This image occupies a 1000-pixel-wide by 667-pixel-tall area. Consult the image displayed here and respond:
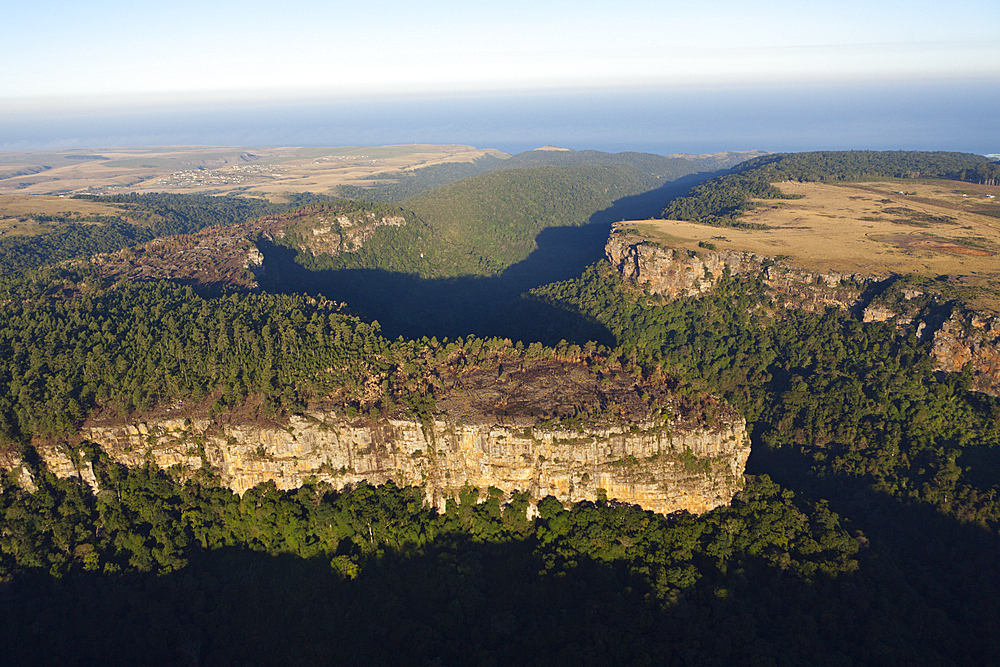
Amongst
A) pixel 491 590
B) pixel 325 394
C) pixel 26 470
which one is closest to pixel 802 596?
pixel 491 590

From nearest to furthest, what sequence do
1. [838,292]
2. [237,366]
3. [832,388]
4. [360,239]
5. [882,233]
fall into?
[237,366], [832,388], [838,292], [882,233], [360,239]

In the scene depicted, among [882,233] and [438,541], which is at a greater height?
[882,233]

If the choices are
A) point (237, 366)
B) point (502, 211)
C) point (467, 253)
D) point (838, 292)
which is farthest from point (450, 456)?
point (502, 211)

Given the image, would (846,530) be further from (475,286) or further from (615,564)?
(475,286)

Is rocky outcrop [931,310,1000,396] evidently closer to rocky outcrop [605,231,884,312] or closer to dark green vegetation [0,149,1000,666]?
dark green vegetation [0,149,1000,666]

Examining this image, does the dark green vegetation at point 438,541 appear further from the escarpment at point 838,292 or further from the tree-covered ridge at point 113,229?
the tree-covered ridge at point 113,229

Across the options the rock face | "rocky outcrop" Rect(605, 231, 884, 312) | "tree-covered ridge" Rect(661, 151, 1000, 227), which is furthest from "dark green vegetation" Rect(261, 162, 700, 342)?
the rock face

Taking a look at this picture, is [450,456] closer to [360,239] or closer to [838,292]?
[838,292]
